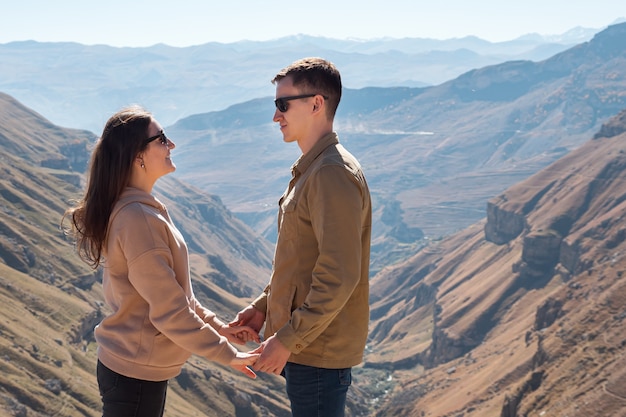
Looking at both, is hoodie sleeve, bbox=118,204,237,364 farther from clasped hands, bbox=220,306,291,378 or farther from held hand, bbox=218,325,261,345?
held hand, bbox=218,325,261,345

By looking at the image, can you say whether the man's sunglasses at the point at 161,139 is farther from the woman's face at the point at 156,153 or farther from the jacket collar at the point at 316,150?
the jacket collar at the point at 316,150

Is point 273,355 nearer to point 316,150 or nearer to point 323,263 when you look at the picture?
point 323,263

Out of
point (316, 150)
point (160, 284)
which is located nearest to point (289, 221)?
point (316, 150)

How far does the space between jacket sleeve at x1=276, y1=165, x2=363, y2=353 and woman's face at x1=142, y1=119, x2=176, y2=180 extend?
2.41m

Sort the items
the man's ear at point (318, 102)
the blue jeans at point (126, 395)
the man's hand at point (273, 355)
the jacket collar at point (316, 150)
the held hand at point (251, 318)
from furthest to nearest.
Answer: the held hand at point (251, 318) < the jacket collar at point (316, 150) < the man's ear at point (318, 102) < the blue jeans at point (126, 395) < the man's hand at point (273, 355)

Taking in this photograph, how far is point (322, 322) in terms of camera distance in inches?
401

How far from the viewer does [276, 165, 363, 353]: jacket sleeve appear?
10070 mm

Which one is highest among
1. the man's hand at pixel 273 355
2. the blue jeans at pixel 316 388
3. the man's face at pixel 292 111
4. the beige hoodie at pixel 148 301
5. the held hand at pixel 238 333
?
the man's face at pixel 292 111

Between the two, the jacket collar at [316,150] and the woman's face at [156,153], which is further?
the jacket collar at [316,150]

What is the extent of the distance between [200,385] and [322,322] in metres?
176

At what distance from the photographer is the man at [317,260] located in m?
10.1

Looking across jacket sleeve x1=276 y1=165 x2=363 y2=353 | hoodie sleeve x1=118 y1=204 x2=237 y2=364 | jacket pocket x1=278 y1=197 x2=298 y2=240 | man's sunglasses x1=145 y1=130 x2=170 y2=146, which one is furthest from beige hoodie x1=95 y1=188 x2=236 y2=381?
jacket pocket x1=278 y1=197 x2=298 y2=240

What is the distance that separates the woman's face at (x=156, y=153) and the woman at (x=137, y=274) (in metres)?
0.01

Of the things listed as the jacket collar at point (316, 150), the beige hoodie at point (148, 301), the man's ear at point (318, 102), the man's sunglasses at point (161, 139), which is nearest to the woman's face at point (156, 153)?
the man's sunglasses at point (161, 139)
